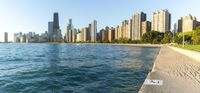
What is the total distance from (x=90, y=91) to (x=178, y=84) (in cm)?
Answer: 496

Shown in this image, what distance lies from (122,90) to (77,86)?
3286mm

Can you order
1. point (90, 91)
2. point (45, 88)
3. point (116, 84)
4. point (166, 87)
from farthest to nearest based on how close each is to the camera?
point (116, 84)
point (45, 88)
point (90, 91)
point (166, 87)

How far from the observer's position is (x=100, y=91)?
15.3 m

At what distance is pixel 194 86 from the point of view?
13688 millimetres

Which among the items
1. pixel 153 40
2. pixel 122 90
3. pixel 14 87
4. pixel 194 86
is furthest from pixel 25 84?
pixel 153 40

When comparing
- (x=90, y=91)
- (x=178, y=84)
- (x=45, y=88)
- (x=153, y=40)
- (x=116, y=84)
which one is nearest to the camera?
(x=178, y=84)

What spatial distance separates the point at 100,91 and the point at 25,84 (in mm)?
5701

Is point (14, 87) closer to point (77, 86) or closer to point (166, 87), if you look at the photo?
point (77, 86)

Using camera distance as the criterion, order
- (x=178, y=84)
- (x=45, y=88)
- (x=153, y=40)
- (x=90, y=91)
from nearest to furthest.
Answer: (x=178, y=84)
(x=90, y=91)
(x=45, y=88)
(x=153, y=40)

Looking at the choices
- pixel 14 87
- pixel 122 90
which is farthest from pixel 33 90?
pixel 122 90

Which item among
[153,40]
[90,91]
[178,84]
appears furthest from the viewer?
[153,40]

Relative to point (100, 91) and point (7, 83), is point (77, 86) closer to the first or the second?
point (100, 91)

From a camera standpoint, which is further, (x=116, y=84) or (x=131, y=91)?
(x=116, y=84)

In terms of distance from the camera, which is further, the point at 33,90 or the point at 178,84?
the point at 33,90
